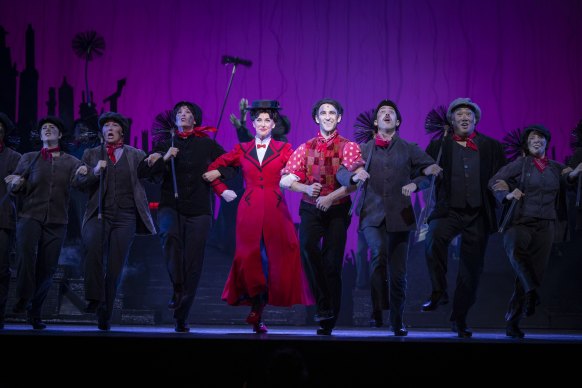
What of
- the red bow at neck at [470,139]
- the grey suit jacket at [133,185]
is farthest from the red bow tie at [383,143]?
the grey suit jacket at [133,185]

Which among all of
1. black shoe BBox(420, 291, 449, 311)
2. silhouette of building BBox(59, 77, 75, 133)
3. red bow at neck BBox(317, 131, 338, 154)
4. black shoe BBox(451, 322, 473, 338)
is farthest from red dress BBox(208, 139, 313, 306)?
silhouette of building BBox(59, 77, 75, 133)

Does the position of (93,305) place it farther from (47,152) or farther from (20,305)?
(47,152)

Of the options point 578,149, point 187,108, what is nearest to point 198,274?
point 187,108

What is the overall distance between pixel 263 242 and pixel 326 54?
3211 mm

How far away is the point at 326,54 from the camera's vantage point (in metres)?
8.19

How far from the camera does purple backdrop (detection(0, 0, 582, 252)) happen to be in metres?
8.09

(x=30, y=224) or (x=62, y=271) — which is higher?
(x=30, y=224)

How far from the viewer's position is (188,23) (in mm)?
8258

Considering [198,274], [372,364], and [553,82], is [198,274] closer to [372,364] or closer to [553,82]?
[372,364]

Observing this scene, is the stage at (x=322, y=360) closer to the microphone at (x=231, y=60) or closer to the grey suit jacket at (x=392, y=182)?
the grey suit jacket at (x=392, y=182)

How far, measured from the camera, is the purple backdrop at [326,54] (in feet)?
26.5

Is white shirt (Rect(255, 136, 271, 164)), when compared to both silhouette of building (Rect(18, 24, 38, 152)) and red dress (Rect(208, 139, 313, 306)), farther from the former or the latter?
silhouette of building (Rect(18, 24, 38, 152))

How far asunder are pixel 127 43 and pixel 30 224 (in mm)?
2927

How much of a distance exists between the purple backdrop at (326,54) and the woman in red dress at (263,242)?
2365 mm
